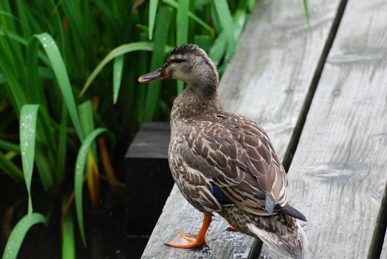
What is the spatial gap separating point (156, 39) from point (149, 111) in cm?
38

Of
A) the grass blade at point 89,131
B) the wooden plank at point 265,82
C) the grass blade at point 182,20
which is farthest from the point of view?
the grass blade at point 89,131

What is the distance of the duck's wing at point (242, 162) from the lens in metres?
1.89

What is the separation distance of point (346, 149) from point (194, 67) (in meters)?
0.61

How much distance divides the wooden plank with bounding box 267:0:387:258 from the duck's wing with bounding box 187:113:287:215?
0.23m

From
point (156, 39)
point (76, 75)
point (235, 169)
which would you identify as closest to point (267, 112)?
point (156, 39)

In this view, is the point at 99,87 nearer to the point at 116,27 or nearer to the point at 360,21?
the point at 116,27

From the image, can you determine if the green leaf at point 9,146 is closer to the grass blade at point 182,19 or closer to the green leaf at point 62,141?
the green leaf at point 62,141

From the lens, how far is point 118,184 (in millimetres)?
3496

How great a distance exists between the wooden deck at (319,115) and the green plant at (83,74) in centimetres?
23

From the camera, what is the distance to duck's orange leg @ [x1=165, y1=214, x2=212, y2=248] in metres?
2.06

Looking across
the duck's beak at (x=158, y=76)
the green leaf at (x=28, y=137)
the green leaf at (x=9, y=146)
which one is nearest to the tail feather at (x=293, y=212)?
the duck's beak at (x=158, y=76)

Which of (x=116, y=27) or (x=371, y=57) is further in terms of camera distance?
(x=116, y=27)

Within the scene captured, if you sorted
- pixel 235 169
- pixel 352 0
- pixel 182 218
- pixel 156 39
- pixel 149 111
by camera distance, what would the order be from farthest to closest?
pixel 352 0 → pixel 149 111 → pixel 156 39 → pixel 182 218 → pixel 235 169

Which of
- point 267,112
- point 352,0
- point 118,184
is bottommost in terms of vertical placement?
point 118,184
